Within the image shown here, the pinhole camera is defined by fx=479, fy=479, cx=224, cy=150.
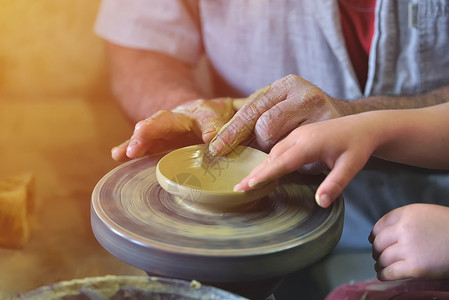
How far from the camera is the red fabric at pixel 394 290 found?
77 cm

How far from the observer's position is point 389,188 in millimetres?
1195

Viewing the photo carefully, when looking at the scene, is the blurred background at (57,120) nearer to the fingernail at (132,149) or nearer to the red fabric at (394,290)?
the fingernail at (132,149)

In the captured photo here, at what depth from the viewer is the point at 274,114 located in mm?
918

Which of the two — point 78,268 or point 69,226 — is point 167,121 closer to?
point 78,268

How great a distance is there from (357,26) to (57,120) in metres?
1.10

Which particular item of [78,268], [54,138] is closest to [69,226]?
[78,268]

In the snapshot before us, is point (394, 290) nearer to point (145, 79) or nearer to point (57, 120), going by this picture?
point (145, 79)

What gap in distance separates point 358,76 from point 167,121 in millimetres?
796

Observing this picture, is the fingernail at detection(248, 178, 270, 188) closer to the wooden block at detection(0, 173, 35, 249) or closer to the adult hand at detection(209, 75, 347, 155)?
the adult hand at detection(209, 75, 347, 155)

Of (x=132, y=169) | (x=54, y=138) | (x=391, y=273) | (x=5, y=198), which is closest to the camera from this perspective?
(x=391, y=273)

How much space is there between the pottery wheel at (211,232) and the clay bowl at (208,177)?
30 mm

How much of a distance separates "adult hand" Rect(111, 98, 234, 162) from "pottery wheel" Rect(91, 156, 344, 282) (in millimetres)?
101

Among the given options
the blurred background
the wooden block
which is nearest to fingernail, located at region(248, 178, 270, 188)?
the blurred background

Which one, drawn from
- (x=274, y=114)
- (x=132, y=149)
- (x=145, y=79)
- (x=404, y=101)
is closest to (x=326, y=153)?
(x=274, y=114)
